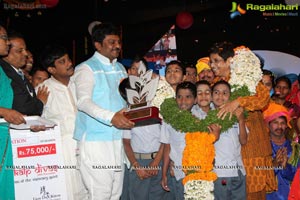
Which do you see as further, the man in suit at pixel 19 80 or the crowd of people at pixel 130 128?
the man in suit at pixel 19 80

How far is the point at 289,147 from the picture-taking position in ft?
15.9

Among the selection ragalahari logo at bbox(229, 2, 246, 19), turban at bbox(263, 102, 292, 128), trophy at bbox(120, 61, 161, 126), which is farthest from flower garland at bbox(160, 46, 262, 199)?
ragalahari logo at bbox(229, 2, 246, 19)

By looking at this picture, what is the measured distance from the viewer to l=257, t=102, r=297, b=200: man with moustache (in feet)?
15.4

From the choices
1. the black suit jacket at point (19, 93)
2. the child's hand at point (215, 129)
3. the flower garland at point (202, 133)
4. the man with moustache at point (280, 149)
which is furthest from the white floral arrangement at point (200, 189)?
the black suit jacket at point (19, 93)

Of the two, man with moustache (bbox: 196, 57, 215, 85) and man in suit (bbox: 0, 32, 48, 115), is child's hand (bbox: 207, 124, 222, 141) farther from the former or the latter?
man in suit (bbox: 0, 32, 48, 115)

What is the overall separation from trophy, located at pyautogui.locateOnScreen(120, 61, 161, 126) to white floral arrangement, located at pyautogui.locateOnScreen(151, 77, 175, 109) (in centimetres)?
79

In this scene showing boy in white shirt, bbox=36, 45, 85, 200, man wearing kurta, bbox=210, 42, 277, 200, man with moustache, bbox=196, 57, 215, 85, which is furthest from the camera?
man with moustache, bbox=196, 57, 215, 85

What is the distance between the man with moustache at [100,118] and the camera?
3602 mm

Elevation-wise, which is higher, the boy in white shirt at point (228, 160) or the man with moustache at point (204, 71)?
the man with moustache at point (204, 71)

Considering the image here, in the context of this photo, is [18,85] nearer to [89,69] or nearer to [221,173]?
[89,69]

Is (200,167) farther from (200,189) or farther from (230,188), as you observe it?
(230,188)

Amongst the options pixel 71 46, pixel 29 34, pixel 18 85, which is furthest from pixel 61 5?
pixel 18 85

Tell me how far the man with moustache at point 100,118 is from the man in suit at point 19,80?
537 millimetres

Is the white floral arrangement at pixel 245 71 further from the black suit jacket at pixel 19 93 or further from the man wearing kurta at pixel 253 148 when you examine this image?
the black suit jacket at pixel 19 93
